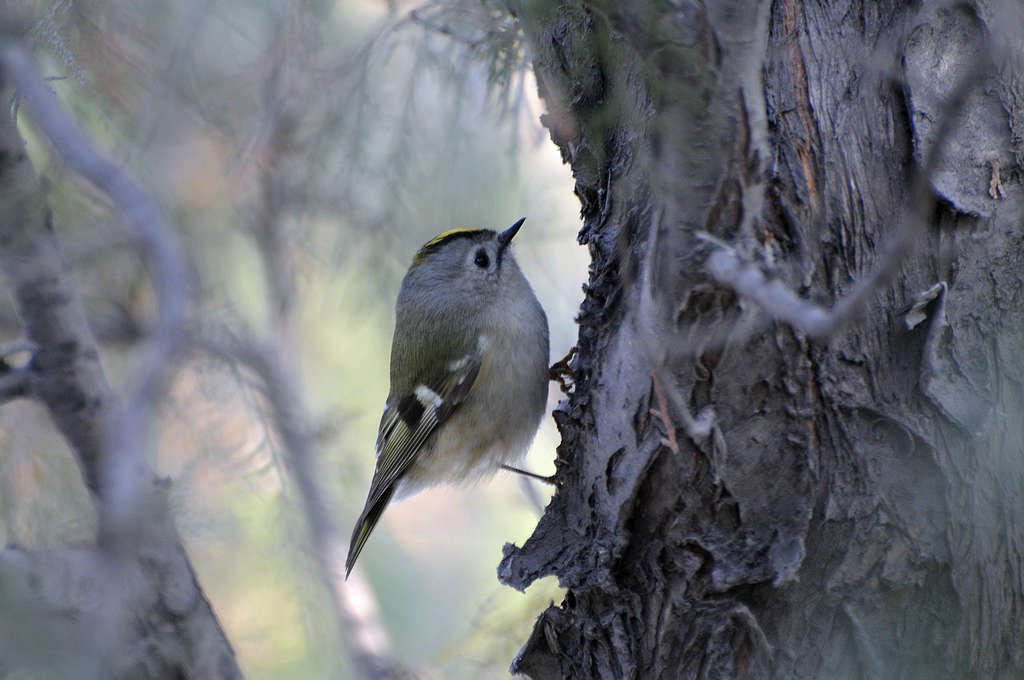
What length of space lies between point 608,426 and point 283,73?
0.88 meters

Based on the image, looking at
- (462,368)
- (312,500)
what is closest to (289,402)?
(312,500)

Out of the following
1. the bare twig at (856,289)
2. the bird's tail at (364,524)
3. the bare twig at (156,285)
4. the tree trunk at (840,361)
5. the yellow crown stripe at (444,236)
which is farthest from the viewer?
the yellow crown stripe at (444,236)

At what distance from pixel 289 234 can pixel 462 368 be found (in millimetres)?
570

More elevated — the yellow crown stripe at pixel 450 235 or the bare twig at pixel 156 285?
the yellow crown stripe at pixel 450 235

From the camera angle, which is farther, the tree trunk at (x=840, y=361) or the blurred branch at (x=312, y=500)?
the blurred branch at (x=312, y=500)

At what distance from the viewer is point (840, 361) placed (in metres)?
1.00

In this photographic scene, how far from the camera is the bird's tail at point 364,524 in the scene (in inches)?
67.2

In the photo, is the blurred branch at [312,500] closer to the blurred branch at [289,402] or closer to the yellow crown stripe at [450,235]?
the blurred branch at [289,402]

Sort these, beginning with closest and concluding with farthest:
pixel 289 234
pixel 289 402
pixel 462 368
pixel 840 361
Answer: pixel 840 361
pixel 462 368
pixel 289 234
pixel 289 402

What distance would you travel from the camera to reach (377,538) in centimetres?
262

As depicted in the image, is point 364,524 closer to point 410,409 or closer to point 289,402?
point 410,409

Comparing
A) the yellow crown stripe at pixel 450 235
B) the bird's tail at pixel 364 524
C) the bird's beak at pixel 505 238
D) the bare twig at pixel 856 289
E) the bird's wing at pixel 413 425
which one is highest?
the yellow crown stripe at pixel 450 235

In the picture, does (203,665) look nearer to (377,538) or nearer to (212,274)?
(212,274)

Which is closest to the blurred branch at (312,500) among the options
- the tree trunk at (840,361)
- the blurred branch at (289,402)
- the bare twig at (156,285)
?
the blurred branch at (289,402)
